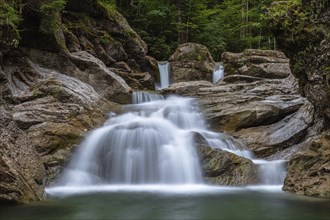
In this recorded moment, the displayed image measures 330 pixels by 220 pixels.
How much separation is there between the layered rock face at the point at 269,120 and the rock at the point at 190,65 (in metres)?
3.70

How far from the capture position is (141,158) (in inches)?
355

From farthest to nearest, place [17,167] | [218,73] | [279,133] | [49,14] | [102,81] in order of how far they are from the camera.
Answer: [218,73] < [102,81] < [49,14] < [279,133] < [17,167]

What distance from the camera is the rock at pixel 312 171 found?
21.9 ft

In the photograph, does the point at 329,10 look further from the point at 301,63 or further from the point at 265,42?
the point at 265,42

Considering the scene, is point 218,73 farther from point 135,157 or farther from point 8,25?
point 8,25

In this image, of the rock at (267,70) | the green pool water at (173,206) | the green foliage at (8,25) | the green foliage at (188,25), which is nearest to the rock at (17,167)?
the green pool water at (173,206)

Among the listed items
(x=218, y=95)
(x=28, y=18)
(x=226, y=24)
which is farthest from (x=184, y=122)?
(x=226, y=24)

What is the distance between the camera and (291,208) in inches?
227

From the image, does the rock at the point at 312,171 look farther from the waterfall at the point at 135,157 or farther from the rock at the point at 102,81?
the rock at the point at 102,81

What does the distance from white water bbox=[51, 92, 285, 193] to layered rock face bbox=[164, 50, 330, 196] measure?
588 millimetres

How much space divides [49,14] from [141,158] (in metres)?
5.93

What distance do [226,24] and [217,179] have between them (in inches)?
683

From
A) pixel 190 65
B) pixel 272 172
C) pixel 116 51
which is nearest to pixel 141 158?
pixel 272 172

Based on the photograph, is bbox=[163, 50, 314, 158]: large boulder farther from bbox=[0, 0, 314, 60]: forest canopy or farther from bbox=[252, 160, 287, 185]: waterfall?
bbox=[0, 0, 314, 60]: forest canopy
